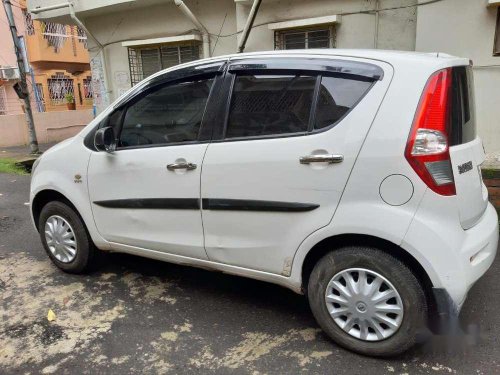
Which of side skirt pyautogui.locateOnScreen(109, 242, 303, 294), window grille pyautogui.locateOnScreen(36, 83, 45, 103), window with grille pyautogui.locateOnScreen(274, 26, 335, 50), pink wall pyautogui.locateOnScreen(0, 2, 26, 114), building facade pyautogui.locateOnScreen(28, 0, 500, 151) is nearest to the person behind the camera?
side skirt pyautogui.locateOnScreen(109, 242, 303, 294)

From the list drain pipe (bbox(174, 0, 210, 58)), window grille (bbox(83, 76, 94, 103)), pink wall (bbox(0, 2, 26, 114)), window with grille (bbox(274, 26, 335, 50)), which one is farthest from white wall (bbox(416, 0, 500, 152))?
window grille (bbox(83, 76, 94, 103))

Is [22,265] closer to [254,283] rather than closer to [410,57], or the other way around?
[254,283]

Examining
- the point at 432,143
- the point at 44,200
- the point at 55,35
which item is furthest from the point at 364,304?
the point at 55,35

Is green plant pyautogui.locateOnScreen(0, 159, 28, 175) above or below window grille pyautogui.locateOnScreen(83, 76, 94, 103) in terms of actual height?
below

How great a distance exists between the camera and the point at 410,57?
226 centimetres

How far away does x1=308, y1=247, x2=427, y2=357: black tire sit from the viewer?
7.32ft

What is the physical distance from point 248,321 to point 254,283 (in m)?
0.55

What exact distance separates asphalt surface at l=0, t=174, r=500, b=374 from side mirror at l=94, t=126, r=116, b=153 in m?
1.14

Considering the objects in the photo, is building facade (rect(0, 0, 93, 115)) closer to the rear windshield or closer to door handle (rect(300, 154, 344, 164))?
door handle (rect(300, 154, 344, 164))

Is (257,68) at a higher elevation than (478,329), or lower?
higher

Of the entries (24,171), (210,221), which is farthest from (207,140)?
(24,171)

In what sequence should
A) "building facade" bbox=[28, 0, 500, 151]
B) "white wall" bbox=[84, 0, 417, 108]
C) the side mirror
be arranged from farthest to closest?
"white wall" bbox=[84, 0, 417, 108] → "building facade" bbox=[28, 0, 500, 151] → the side mirror

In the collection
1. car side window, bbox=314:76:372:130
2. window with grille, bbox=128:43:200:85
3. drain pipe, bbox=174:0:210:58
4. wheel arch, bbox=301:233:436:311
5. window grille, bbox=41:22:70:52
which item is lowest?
wheel arch, bbox=301:233:436:311

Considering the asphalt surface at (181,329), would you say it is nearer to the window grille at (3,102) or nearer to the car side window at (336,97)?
the car side window at (336,97)
